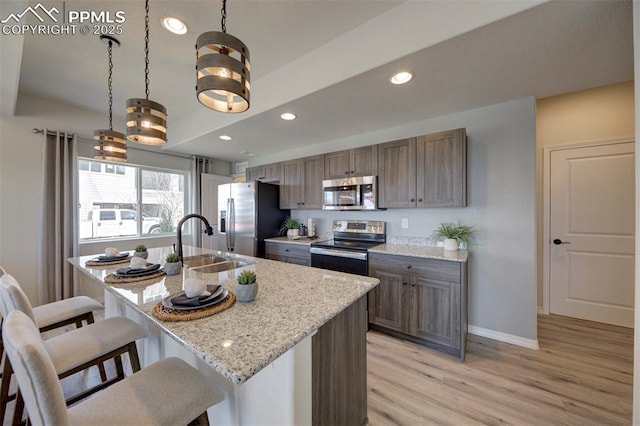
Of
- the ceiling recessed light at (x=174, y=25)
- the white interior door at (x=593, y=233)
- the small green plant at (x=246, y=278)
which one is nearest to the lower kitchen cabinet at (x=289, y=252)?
the small green plant at (x=246, y=278)

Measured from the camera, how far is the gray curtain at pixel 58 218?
306cm

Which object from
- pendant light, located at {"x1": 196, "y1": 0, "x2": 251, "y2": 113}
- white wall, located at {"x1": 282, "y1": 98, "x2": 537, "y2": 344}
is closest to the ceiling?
white wall, located at {"x1": 282, "y1": 98, "x2": 537, "y2": 344}

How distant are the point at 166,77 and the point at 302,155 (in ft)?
6.91

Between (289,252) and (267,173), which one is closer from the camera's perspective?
(289,252)

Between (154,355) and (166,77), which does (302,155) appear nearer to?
(166,77)

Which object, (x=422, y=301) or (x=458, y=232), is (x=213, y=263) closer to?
(x=422, y=301)

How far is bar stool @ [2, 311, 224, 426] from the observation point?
0.69 meters

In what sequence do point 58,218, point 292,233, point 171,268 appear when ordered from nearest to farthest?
point 171,268 → point 58,218 → point 292,233

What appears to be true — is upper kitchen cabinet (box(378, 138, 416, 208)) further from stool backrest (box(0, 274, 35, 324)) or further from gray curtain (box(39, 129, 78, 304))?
gray curtain (box(39, 129, 78, 304))

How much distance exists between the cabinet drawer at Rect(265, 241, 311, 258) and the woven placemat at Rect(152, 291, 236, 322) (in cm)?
220

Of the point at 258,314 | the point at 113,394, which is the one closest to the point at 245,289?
the point at 258,314

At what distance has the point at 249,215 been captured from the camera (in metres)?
3.84

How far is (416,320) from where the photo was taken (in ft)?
7.84

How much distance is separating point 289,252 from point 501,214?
2.55 meters
